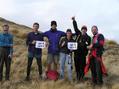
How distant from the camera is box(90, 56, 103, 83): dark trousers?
52.9 ft

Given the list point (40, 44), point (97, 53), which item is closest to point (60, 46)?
point (40, 44)

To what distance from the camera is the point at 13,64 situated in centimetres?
2070

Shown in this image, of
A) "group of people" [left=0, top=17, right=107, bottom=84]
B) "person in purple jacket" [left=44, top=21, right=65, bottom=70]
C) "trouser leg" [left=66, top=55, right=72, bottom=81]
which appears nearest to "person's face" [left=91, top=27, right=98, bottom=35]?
"group of people" [left=0, top=17, right=107, bottom=84]

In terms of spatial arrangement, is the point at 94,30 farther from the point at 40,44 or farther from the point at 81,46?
the point at 40,44

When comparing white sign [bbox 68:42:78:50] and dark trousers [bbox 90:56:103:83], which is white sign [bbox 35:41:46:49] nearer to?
white sign [bbox 68:42:78:50]

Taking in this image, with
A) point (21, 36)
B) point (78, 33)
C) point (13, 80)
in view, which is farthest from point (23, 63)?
point (21, 36)

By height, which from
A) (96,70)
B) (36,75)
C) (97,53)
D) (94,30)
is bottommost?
(36,75)

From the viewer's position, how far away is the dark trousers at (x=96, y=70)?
16.1 meters

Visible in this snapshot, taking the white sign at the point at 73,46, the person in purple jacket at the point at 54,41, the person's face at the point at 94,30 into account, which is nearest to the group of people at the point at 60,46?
the person in purple jacket at the point at 54,41

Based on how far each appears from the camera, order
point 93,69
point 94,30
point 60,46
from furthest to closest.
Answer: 1. point 60,46
2. point 93,69
3. point 94,30

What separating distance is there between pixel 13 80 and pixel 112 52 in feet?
22.2

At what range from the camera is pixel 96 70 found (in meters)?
16.2

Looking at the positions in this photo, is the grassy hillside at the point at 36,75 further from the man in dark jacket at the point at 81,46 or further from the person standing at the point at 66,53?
the man in dark jacket at the point at 81,46

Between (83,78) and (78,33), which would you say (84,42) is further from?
(83,78)
